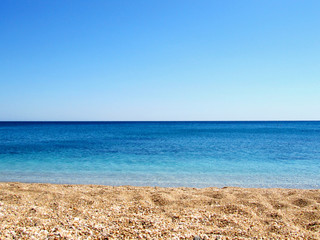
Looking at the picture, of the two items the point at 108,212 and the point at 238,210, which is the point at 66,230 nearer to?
the point at 108,212

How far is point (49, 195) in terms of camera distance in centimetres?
791

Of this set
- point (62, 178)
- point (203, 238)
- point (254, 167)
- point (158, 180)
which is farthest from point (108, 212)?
point (254, 167)

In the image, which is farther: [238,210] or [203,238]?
[238,210]

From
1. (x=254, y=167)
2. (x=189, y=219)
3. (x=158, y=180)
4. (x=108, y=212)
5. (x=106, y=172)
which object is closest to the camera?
(x=189, y=219)

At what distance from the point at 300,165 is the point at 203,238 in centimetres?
1460

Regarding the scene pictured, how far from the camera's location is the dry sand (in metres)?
4.50

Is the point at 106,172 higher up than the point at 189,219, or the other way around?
the point at 189,219

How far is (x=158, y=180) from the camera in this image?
12.6 m

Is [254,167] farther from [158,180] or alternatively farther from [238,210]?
[238,210]

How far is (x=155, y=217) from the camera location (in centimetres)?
552

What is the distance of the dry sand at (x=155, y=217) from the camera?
14.8 feet

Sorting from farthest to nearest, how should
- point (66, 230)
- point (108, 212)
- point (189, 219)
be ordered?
point (108, 212), point (189, 219), point (66, 230)

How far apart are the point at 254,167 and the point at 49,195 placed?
12.6 meters

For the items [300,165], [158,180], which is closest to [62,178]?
[158,180]
